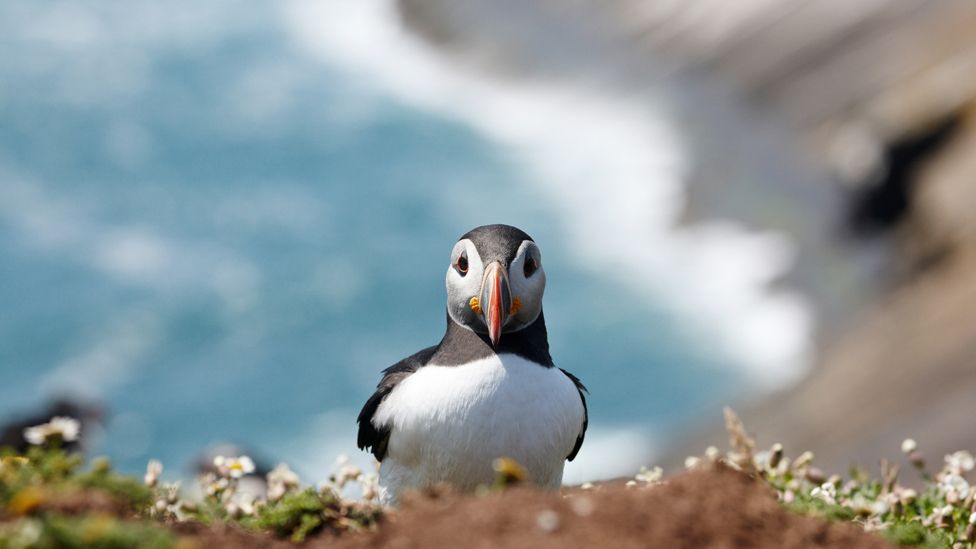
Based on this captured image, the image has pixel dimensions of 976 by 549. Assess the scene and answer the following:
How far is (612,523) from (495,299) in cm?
203

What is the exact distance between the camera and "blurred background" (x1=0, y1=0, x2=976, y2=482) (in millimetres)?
24250

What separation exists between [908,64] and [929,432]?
16.7 metres

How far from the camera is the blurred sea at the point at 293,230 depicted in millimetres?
26484

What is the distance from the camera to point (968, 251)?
71.5 feet

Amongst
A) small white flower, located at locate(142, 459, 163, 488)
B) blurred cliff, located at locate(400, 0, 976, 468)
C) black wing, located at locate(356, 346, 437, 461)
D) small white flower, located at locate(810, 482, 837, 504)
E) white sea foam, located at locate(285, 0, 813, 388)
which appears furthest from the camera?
white sea foam, located at locate(285, 0, 813, 388)

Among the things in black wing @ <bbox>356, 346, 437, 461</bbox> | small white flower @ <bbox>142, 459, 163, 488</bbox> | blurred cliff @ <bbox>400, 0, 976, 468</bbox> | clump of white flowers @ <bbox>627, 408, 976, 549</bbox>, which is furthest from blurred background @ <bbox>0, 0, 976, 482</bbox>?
small white flower @ <bbox>142, 459, 163, 488</bbox>

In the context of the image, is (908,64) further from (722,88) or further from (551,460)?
(551,460)

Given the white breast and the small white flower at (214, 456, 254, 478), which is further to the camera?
the small white flower at (214, 456, 254, 478)

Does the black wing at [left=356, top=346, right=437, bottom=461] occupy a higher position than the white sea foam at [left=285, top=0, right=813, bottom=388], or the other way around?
the white sea foam at [left=285, top=0, right=813, bottom=388]

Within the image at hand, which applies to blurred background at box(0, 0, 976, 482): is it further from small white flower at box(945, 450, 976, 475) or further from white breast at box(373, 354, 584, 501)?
white breast at box(373, 354, 584, 501)

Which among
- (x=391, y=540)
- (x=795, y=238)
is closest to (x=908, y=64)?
(x=795, y=238)

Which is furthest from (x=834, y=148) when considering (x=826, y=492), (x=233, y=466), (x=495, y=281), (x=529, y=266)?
(x=495, y=281)

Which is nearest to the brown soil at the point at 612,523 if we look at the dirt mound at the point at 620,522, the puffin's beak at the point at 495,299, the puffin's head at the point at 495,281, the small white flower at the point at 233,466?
the dirt mound at the point at 620,522

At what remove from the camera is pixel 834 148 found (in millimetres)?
30734
